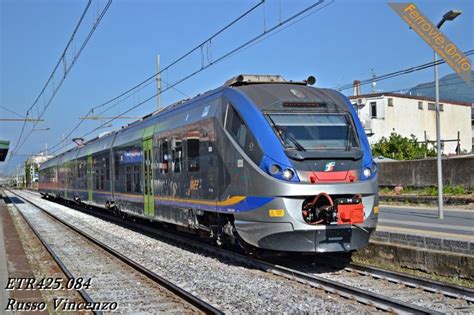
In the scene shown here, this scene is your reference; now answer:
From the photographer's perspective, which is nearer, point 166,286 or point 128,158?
point 166,286

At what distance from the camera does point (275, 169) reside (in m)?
9.45

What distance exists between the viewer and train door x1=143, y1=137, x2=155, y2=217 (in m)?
15.7

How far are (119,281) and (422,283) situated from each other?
5022 millimetres

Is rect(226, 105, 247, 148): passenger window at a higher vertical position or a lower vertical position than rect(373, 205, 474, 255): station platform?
higher

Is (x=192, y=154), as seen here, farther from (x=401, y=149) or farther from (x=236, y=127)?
(x=401, y=149)

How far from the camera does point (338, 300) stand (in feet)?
25.6

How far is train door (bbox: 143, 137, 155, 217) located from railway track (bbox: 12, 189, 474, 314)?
4.98 metres

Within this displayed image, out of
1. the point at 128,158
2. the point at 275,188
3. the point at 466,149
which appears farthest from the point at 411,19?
the point at 466,149

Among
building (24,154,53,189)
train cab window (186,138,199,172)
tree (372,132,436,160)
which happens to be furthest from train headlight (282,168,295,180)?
building (24,154,53,189)

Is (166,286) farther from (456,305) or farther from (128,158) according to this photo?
(128,158)

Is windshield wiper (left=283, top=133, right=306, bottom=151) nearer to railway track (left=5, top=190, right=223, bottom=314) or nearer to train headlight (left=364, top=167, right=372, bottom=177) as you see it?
train headlight (left=364, top=167, right=372, bottom=177)

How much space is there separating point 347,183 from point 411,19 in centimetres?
552

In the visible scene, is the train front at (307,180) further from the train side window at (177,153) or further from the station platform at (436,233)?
the train side window at (177,153)

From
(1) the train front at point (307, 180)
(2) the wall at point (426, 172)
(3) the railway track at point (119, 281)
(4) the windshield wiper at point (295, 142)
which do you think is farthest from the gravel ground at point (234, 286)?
(2) the wall at point (426, 172)
